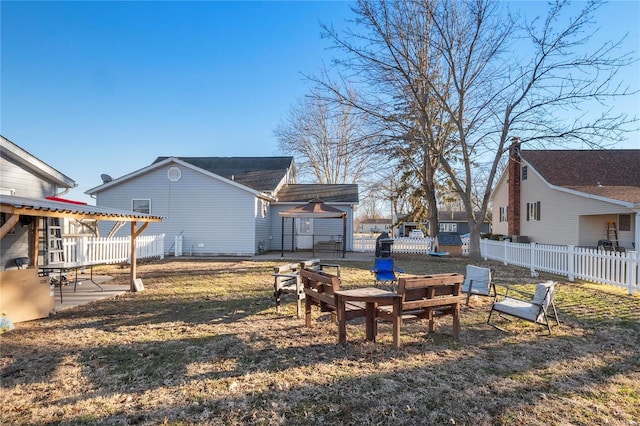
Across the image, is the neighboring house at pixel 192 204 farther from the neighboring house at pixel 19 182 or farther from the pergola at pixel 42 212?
the pergola at pixel 42 212

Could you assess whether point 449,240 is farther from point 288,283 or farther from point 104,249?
point 104,249

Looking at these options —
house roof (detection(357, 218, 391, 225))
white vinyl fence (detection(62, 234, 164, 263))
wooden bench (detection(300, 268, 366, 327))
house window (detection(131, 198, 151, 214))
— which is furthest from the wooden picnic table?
house roof (detection(357, 218, 391, 225))

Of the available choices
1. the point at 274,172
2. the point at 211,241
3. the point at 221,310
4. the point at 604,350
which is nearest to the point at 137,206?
Result: the point at 211,241

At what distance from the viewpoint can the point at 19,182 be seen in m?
8.68

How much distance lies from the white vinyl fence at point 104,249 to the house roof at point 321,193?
7.68 meters

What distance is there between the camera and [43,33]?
36.0 feet

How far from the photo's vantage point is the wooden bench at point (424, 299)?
4531mm

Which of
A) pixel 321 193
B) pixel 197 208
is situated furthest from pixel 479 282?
pixel 321 193

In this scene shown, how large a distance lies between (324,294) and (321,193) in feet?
52.4

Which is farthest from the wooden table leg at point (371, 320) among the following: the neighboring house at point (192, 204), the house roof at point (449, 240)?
the house roof at point (449, 240)

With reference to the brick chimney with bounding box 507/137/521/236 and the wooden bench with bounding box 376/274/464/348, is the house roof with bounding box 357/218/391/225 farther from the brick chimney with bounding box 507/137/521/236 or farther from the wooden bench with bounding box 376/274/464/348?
the wooden bench with bounding box 376/274/464/348

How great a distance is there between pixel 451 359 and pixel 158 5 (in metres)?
13.2

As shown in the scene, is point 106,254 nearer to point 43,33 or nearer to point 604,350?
point 43,33

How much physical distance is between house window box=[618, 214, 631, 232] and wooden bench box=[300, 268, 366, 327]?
60.7 feet
